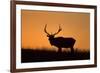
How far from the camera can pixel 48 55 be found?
75.0 inches

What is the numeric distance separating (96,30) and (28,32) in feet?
2.23

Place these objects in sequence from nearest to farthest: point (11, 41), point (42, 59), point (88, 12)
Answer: point (11, 41) → point (42, 59) → point (88, 12)

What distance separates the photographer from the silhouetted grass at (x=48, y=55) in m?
1.83

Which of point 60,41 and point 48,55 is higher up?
point 60,41

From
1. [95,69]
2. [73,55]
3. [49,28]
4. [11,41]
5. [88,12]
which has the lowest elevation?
[95,69]

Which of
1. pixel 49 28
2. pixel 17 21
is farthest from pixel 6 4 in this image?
pixel 49 28

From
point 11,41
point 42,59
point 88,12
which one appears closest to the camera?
point 11,41

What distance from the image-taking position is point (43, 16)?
1889 mm

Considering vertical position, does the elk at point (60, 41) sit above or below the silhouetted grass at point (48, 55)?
above

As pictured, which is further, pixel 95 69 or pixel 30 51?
pixel 95 69

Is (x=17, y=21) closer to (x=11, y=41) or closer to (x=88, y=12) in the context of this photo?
(x=11, y=41)

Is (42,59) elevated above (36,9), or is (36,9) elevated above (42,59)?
(36,9)

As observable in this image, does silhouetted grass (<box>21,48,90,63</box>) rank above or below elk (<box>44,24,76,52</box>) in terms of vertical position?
below

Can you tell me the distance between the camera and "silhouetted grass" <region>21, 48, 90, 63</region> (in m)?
1.83
